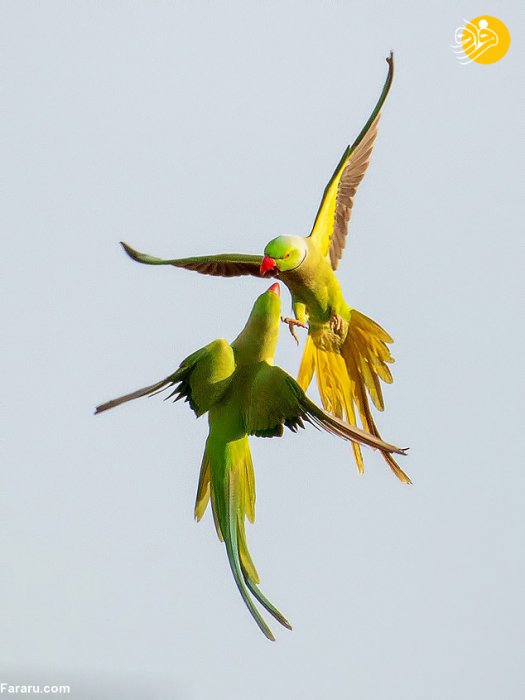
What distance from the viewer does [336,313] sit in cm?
374

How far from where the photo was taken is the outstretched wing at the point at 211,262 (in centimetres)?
353

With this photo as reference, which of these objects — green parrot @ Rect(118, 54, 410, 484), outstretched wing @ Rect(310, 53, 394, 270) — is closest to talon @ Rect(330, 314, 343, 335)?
green parrot @ Rect(118, 54, 410, 484)

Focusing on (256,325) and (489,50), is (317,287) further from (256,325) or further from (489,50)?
(489,50)

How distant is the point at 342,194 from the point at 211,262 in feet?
1.85

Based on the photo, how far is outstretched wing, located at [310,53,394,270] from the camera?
3721mm

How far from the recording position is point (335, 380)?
3859mm

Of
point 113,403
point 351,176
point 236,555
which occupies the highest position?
point 351,176

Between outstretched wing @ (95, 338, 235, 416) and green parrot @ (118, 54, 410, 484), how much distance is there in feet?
0.71

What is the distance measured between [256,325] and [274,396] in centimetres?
18

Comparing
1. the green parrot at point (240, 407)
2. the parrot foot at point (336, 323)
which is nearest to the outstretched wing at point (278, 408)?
the green parrot at point (240, 407)

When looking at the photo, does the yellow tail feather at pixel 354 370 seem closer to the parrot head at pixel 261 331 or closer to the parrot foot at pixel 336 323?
the parrot foot at pixel 336 323

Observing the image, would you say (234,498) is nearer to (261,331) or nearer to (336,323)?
(261,331)

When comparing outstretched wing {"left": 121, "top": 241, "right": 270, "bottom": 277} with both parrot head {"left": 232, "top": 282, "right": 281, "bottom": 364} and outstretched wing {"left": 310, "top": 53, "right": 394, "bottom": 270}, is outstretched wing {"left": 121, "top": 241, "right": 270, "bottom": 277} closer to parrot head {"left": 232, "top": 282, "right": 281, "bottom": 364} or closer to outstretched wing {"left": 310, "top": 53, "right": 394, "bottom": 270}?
parrot head {"left": 232, "top": 282, "right": 281, "bottom": 364}

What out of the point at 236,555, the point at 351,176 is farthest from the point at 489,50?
the point at 236,555
